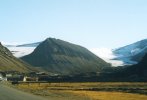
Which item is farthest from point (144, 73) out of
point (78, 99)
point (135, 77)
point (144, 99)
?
point (78, 99)

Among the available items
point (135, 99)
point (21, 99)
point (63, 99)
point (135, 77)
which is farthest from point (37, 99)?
point (135, 77)

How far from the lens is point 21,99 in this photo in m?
40.4

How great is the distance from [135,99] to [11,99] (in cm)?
2767

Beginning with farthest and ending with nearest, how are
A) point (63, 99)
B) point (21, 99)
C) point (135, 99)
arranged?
1. point (135, 99)
2. point (63, 99)
3. point (21, 99)

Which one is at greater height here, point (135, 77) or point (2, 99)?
point (135, 77)

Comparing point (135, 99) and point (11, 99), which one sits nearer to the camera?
point (11, 99)

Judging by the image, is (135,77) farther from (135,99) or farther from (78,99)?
(78,99)

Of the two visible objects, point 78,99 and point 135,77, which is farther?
point 135,77

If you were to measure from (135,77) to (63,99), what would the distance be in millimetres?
150661

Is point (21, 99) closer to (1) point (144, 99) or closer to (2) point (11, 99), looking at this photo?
(2) point (11, 99)

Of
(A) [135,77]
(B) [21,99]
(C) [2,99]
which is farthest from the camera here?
(A) [135,77]

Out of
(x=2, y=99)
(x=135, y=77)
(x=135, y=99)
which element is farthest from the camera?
(x=135, y=77)

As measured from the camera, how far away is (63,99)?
151 feet

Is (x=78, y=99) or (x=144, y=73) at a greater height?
(x=144, y=73)
